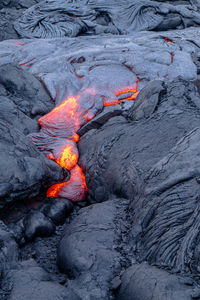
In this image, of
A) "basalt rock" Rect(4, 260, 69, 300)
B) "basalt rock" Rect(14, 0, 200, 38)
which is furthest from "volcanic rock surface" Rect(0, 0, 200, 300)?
"basalt rock" Rect(14, 0, 200, 38)

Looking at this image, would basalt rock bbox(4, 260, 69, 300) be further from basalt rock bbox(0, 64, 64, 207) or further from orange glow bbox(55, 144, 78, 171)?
orange glow bbox(55, 144, 78, 171)

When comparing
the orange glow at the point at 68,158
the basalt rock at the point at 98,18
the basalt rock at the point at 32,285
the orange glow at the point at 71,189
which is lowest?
the orange glow at the point at 71,189

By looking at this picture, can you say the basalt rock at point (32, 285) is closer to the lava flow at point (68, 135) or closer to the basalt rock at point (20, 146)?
the basalt rock at point (20, 146)

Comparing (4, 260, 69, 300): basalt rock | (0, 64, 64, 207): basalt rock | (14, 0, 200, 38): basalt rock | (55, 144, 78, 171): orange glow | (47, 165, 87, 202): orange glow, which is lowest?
(47, 165, 87, 202): orange glow

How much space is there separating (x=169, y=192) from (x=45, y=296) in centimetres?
93

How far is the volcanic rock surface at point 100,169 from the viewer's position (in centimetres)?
153

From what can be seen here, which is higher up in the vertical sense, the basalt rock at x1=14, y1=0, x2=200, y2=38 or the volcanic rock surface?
the basalt rock at x1=14, y1=0, x2=200, y2=38

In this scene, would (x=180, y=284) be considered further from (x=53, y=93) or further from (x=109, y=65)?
(x=109, y=65)

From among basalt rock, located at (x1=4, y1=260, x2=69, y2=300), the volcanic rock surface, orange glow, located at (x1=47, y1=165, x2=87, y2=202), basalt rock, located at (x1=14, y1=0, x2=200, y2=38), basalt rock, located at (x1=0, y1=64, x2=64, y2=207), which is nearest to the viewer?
basalt rock, located at (x1=4, y1=260, x2=69, y2=300)

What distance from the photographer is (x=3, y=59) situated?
4.13 m

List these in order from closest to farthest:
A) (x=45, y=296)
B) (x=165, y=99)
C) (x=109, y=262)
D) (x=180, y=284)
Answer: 1. (x=180, y=284)
2. (x=45, y=296)
3. (x=109, y=262)
4. (x=165, y=99)

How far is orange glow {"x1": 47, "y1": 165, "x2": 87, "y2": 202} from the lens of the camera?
8.47 feet

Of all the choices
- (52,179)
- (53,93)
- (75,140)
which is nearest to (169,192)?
(52,179)

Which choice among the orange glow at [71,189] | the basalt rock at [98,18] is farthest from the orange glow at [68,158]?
the basalt rock at [98,18]
